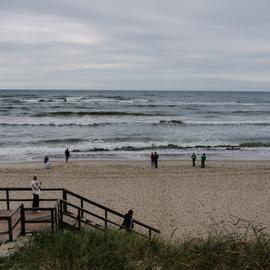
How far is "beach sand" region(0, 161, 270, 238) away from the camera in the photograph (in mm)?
16375

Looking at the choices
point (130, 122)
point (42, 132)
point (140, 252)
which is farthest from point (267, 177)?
point (130, 122)

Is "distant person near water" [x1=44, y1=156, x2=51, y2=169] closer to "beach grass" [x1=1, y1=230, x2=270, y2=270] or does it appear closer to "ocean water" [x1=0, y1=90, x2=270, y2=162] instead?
"ocean water" [x1=0, y1=90, x2=270, y2=162]

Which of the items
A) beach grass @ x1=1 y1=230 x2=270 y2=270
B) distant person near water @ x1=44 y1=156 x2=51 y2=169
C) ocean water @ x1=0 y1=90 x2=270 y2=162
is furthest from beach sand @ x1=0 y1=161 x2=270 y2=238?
beach grass @ x1=1 y1=230 x2=270 y2=270

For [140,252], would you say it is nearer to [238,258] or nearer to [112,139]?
[238,258]

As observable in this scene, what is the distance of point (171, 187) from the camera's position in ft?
71.5

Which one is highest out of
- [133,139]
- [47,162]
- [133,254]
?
[133,254]

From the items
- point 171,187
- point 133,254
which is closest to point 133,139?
point 171,187

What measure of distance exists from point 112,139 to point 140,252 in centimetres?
3534

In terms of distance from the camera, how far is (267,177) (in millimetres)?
24781

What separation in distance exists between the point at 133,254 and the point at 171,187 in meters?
15.6

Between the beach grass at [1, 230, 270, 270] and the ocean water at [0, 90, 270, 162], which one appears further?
the ocean water at [0, 90, 270, 162]

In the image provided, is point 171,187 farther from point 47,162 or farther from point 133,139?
point 133,139

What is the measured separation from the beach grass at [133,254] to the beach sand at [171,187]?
684 cm

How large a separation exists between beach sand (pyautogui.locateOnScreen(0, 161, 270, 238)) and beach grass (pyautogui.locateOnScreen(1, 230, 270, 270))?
684cm
